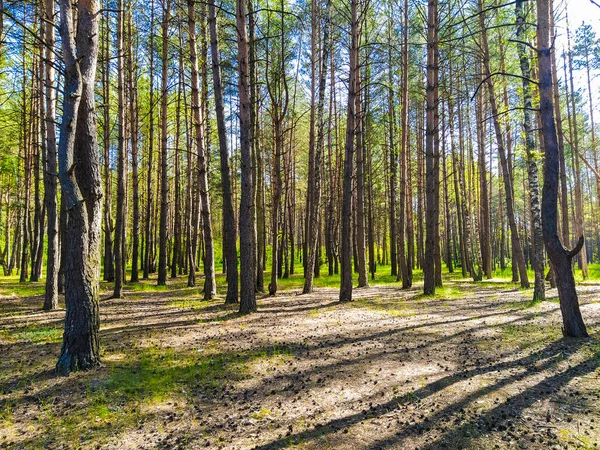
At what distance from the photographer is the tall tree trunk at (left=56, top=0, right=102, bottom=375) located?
16.2ft

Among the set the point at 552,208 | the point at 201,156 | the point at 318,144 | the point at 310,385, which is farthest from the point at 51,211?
the point at 552,208

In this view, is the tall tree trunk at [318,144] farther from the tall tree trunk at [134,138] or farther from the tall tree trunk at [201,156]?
the tall tree trunk at [134,138]

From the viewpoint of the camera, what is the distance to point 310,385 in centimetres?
466

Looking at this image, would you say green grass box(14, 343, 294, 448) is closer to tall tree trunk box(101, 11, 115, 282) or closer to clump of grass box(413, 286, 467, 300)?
clump of grass box(413, 286, 467, 300)

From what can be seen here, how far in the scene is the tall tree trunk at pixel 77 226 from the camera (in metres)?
4.93

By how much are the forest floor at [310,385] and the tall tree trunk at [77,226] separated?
403mm

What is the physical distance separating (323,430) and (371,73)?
1734cm

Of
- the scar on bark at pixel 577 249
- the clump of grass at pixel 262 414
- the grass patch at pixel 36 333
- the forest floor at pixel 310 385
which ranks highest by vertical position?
the scar on bark at pixel 577 249

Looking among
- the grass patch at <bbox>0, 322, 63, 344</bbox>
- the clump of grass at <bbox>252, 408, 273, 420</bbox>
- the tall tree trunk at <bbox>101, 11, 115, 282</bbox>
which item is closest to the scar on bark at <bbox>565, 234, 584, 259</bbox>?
the clump of grass at <bbox>252, 408, 273, 420</bbox>

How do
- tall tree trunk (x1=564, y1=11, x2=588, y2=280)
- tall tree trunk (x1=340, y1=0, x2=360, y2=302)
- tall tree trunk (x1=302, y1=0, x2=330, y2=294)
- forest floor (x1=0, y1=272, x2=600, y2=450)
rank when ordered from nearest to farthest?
forest floor (x1=0, y1=272, x2=600, y2=450) < tall tree trunk (x1=340, y1=0, x2=360, y2=302) < tall tree trunk (x1=302, y1=0, x2=330, y2=294) < tall tree trunk (x1=564, y1=11, x2=588, y2=280)

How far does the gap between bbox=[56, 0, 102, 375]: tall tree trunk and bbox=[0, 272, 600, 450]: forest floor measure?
40cm

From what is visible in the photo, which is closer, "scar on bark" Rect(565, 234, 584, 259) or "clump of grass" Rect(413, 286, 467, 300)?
"scar on bark" Rect(565, 234, 584, 259)

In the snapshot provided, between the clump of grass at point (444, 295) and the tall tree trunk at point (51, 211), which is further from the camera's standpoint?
the clump of grass at point (444, 295)

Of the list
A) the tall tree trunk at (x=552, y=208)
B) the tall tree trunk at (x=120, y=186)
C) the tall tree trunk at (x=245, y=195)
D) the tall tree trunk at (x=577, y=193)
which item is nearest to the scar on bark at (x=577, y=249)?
the tall tree trunk at (x=552, y=208)
